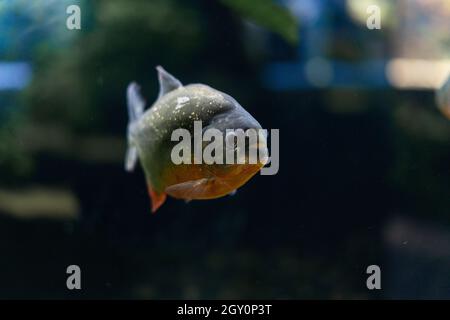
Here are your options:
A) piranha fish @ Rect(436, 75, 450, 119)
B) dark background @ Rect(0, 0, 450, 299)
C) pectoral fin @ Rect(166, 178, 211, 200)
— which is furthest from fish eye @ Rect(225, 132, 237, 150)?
dark background @ Rect(0, 0, 450, 299)

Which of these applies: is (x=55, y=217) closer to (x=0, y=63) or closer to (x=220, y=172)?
(x=0, y=63)

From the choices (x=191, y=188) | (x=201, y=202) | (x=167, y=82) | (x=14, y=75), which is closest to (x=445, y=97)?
(x=167, y=82)

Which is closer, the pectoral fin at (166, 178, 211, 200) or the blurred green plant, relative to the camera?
the pectoral fin at (166, 178, 211, 200)

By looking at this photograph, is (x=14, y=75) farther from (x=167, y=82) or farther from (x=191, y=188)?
(x=191, y=188)

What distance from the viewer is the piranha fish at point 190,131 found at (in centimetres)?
158

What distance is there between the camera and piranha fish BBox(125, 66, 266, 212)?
5.18ft

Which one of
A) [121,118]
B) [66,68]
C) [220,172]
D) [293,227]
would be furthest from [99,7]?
[220,172]

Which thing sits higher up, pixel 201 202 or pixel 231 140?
pixel 231 140

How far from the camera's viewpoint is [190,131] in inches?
66.9

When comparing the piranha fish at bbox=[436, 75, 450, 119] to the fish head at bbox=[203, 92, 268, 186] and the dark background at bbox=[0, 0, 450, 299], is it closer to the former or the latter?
the dark background at bbox=[0, 0, 450, 299]

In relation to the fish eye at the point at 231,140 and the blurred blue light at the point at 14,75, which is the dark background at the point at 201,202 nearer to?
the blurred blue light at the point at 14,75

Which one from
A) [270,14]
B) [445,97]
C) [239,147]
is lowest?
[239,147]

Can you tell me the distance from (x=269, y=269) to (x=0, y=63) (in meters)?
1.95

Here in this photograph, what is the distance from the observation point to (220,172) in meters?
1.57
